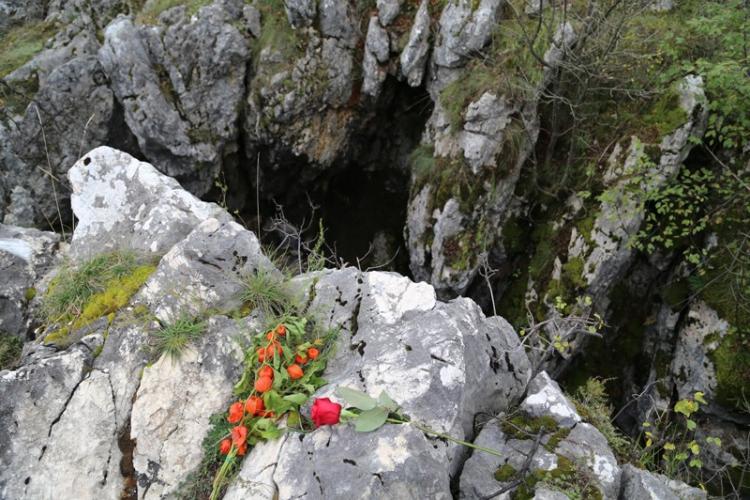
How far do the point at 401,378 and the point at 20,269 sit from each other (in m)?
3.50

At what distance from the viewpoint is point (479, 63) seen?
25.5 ft

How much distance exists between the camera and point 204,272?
10.8 feet

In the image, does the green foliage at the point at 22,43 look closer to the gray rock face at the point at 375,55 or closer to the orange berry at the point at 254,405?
the gray rock face at the point at 375,55

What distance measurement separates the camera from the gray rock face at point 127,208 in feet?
12.3

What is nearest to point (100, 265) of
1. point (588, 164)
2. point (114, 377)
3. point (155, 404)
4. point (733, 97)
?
point (114, 377)

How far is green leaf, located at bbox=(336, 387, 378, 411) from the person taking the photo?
242 cm

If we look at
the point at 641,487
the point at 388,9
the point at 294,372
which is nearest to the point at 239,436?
the point at 294,372

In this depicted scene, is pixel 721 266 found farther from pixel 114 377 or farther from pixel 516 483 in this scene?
pixel 114 377

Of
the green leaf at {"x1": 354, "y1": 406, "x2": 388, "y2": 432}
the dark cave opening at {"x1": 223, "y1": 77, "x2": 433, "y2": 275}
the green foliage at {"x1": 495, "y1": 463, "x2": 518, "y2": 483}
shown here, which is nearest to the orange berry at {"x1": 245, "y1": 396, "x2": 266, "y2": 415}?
the green leaf at {"x1": 354, "y1": 406, "x2": 388, "y2": 432}

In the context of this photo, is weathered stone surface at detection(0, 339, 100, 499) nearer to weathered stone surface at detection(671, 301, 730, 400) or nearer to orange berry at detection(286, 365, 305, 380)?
orange berry at detection(286, 365, 305, 380)

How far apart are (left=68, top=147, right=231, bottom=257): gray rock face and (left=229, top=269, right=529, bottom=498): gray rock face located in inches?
52.7

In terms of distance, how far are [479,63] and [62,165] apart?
340 inches

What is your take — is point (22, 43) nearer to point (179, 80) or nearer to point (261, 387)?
point (179, 80)

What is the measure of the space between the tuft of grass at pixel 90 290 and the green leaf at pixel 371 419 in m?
2.02
